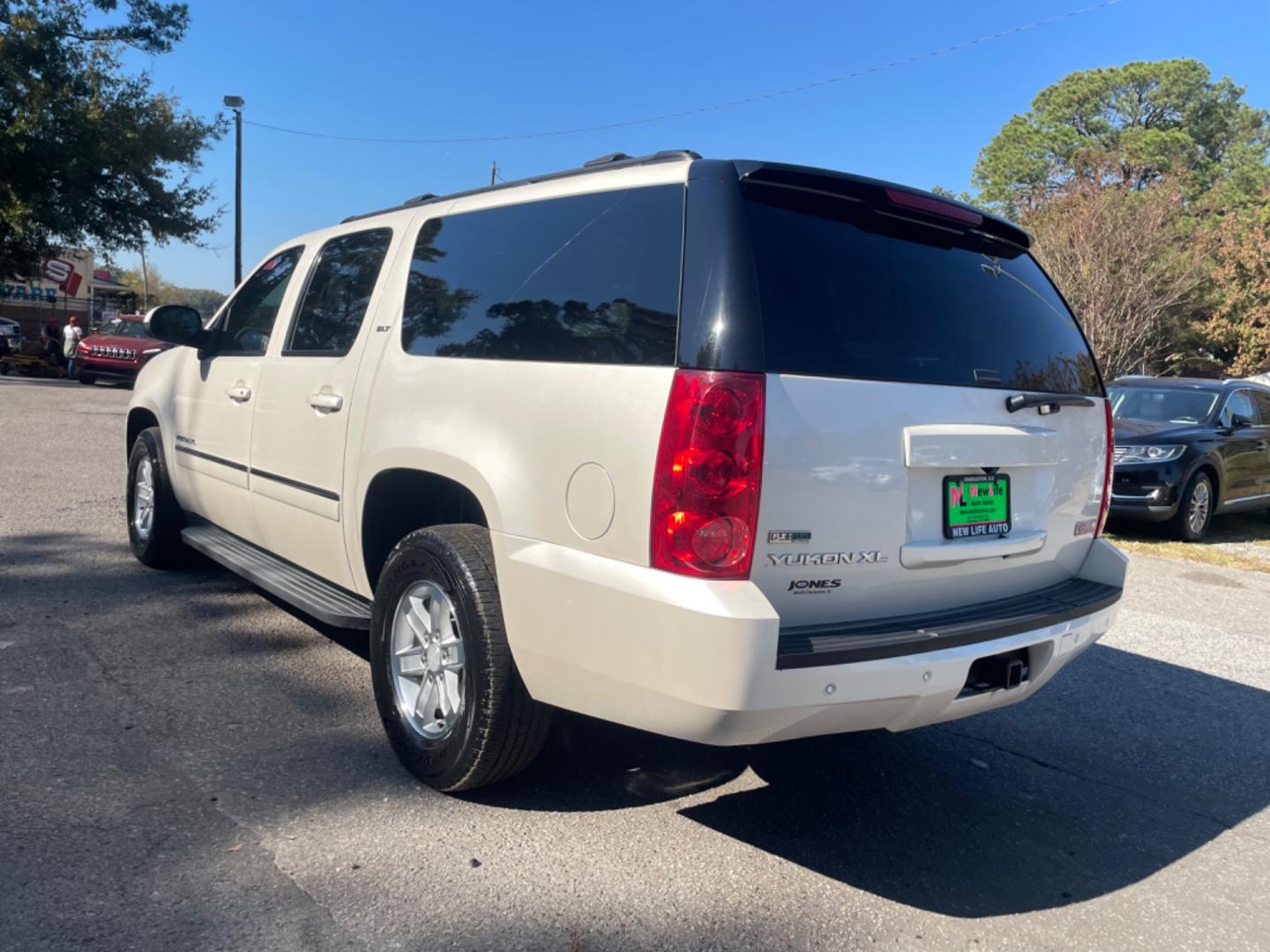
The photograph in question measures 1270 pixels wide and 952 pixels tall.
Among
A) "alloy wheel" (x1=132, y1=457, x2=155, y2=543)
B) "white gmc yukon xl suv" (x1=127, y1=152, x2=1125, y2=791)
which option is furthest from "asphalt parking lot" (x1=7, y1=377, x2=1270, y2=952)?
"alloy wheel" (x1=132, y1=457, x2=155, y2=543)

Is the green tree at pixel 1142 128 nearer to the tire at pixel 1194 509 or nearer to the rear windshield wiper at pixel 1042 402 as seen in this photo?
the tire at pixel 1194 509

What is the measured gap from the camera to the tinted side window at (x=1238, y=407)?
10.5 metres

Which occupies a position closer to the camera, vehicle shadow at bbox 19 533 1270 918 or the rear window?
the rear window

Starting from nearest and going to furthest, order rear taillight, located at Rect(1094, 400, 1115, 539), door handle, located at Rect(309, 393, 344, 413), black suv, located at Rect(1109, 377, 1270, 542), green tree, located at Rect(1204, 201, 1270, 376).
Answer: rear taillight, located at Rect(1094, 400, 1115, 539) → door handle, located at Rect(309, 393, 344, 413) → black suv, located at Rect(1109, 377, 1270, 542) → green tree, located at Rect(1204, 201, 1270, 376)

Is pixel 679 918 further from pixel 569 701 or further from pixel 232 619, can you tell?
pixel 232 619

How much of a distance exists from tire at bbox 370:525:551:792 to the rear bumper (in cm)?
12

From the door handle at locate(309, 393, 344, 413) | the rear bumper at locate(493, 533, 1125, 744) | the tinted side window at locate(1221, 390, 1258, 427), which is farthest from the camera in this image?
the tinted side window at locate(1221, 390, 1258, 427)

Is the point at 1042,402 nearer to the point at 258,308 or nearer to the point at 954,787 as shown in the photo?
the point at 954,787

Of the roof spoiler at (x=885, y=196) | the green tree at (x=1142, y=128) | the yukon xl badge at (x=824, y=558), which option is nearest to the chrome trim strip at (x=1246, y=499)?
the roof spoiler at (x=885, y=196)

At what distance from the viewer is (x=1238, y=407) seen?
10781 millimetres

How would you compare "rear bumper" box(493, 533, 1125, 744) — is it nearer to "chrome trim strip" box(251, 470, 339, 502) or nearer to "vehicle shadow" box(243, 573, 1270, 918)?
"vehicle shadow" box(243, 573, 1270, 918)

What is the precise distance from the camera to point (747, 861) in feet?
9.90

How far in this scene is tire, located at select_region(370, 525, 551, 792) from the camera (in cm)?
301

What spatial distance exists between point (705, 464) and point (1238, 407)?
10.4m
